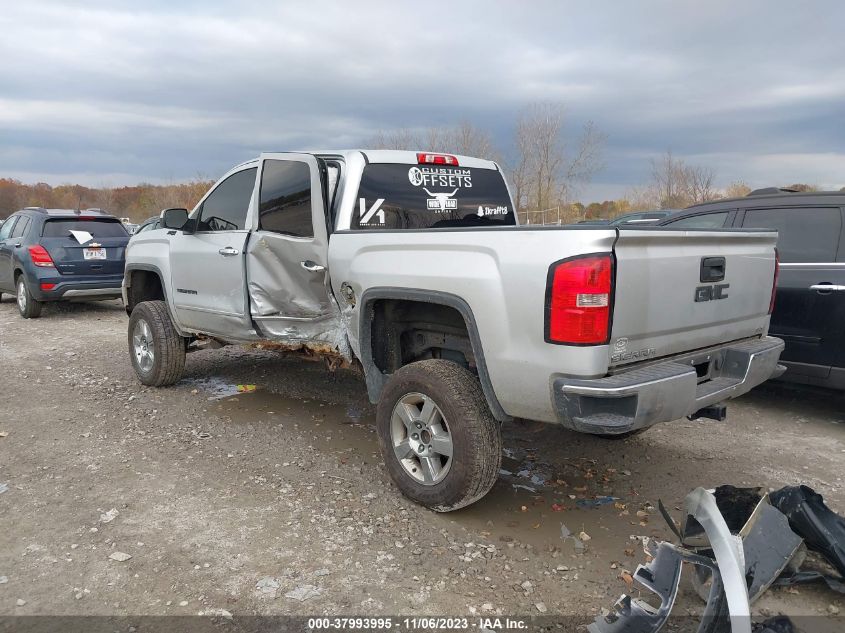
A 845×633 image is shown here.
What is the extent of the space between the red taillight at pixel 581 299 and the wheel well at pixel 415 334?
876mm

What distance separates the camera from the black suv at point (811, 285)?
16.2ft

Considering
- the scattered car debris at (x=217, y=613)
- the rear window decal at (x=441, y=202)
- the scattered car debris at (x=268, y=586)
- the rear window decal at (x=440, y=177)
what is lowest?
the scattered car debris at (x=217, y=613)

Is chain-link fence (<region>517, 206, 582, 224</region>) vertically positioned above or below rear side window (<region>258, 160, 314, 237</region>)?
below

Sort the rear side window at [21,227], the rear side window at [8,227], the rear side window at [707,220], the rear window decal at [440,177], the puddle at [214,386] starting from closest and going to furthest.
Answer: the rear window decal at [440,177]
the rear side window at [707,220]
the puddle at [214,386]
the rear side window at [21,227]
the rear side window at [8,227]

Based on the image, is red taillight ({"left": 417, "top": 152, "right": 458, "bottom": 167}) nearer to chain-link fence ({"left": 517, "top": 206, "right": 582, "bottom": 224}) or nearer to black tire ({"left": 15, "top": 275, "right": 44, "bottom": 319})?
black tire ({"left": 15, "top": 275, "right": 44, "bottom": 319})

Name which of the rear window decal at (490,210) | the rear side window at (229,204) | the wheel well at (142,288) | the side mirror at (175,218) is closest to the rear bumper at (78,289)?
the wheel well at (142,288)

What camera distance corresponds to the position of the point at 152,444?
15.5 feet

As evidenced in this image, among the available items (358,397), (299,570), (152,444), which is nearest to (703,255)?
(299,570)

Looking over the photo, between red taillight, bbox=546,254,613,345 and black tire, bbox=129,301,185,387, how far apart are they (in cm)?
425

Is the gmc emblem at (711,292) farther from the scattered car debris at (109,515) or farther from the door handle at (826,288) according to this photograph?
the scattered car debris at (109,515)

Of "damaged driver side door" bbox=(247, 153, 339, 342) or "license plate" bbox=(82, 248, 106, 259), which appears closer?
"damaged driver side door" bbox=(247, 153, 339, 342)

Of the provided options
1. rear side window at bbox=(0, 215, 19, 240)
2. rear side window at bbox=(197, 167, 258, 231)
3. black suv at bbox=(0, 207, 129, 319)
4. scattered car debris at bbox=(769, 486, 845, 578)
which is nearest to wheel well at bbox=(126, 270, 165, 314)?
rear side window at bbox=(197, 167, 258, 231)

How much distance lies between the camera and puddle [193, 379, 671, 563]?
341 centimetres

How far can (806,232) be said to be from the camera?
5215mm
